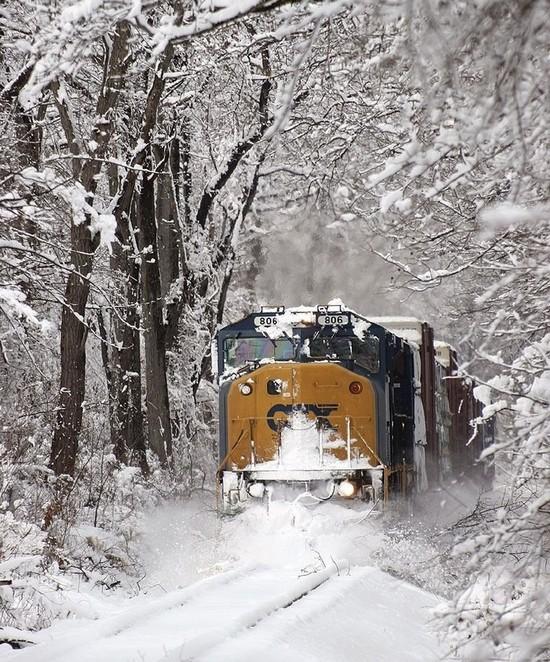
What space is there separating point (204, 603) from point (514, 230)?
5.01 meters

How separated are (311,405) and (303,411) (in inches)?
5.4

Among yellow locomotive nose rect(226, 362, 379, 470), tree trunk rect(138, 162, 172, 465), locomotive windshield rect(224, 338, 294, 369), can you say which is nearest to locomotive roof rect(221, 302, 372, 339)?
locomotive windshield rect(224, 338, 294, 369)

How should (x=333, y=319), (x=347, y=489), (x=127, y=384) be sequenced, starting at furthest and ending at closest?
(x=127, y=384)
(x=333, y=319)
(x=347, y=489)

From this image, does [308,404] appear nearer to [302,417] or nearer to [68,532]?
[302,417]

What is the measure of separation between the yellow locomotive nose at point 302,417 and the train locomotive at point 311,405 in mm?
14

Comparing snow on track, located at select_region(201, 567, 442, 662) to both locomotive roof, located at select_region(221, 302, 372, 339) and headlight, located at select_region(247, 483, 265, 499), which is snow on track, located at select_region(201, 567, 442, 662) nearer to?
headlight, located at select_region(247, 483, 265, 499)

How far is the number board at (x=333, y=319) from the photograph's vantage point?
579 inches

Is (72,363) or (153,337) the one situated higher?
(153,337)

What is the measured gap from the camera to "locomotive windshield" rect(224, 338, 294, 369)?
14.8 metres

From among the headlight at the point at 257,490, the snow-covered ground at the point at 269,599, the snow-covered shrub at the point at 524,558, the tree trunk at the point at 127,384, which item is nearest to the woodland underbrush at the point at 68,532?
the snow-covered ground at the point at 269,599

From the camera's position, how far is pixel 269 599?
930cm

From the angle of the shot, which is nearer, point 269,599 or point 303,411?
point 269,599

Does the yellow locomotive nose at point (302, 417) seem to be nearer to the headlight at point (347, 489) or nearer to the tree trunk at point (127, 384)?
the headlight at point (347, 489)

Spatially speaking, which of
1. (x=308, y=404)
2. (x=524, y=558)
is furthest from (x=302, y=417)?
(x=524, y=558)
